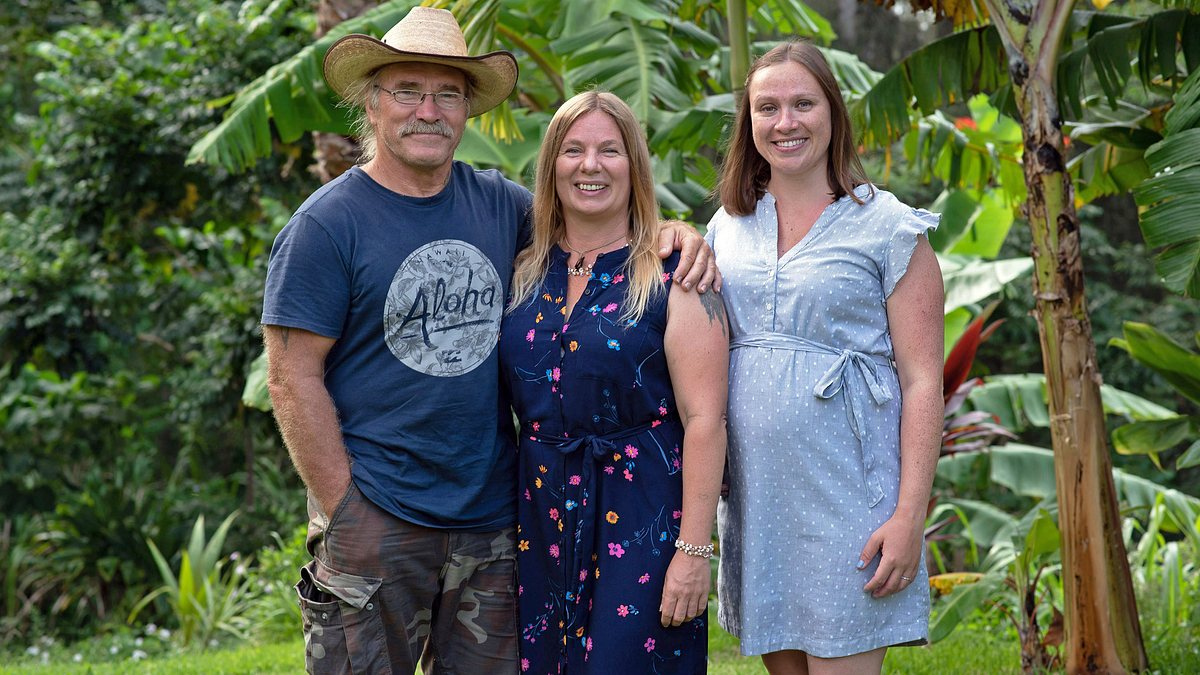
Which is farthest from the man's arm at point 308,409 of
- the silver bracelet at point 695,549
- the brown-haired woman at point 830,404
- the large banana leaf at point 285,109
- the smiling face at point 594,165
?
the large banana leaf at point 285,109

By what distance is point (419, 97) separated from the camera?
3.19 metres

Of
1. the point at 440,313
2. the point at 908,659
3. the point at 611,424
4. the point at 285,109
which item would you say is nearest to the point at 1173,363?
the point at 908,659

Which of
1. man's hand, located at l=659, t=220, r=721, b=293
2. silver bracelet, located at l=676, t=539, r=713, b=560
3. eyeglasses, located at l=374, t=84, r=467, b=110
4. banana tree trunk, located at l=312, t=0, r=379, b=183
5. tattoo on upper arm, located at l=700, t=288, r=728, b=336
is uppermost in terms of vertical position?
banana tree trunk, located at l=312, t=0, r=379, b=183

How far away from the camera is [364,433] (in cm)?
308

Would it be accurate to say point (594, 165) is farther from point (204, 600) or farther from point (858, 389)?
point (204, 600)

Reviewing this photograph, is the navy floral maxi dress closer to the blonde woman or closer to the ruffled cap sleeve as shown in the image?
the blonde woman

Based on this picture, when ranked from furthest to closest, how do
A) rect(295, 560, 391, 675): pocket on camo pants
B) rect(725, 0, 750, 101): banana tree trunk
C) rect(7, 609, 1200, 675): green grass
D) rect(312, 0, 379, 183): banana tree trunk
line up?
rect(312, 0, 379, 183): banana tree trunk
rect(725, 0, 750, 101): banana tree trunk
rect(7, 609, 1200, 675): green grass
rect(295, 560, 391, 675): pocket on camo pants

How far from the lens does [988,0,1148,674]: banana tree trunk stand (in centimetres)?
438

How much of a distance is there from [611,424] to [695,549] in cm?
39

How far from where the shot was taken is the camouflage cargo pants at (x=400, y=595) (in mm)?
3070

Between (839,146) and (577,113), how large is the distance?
2.31ft

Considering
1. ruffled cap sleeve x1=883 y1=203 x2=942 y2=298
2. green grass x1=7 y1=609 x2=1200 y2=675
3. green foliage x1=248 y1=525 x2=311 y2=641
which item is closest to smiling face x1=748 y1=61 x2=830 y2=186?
ruffled cap sleeve x1=883 y1=203 x2=942 y2=298

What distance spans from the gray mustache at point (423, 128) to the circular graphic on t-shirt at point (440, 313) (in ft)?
0.99

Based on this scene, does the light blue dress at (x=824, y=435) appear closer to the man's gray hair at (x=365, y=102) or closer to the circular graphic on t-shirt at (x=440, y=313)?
the circular graphic on t-shirt at (x=440, y=313)
